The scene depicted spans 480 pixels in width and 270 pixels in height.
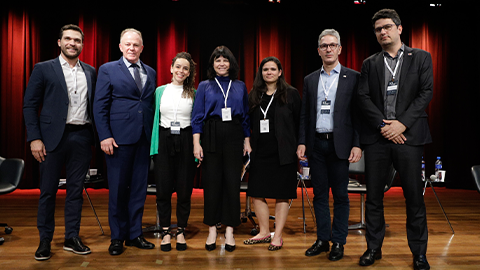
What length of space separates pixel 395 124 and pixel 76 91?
2.47 m

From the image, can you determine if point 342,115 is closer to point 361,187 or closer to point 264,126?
point 264,126

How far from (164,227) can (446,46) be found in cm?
668

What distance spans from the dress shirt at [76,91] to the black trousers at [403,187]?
227cm

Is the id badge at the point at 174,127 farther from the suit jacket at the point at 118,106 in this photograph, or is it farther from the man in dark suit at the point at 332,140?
the man in dark suit at the point at 332,140

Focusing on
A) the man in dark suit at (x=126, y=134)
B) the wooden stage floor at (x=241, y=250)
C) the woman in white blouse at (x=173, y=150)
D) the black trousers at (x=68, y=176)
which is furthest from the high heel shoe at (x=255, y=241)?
the black trousers at (x=68, y=176)

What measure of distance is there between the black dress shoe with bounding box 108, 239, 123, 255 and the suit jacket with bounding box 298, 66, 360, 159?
66.8 inches

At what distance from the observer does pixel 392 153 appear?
2.41 metres

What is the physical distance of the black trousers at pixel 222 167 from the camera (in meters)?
2.75

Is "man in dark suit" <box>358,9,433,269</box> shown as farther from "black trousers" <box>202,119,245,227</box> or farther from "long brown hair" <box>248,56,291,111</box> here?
"black trousers" <box>202,119,245,227</box>

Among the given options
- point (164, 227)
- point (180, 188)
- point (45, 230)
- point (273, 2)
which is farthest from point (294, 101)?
point (273, 2)

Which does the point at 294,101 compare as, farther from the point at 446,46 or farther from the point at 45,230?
the point at 446,46

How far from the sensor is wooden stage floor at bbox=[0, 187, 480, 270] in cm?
246

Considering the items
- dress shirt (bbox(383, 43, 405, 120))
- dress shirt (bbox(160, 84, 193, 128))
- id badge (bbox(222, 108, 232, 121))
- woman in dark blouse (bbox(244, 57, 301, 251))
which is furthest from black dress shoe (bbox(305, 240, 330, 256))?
dress shirt (bbox(160, 84, 193, 128))

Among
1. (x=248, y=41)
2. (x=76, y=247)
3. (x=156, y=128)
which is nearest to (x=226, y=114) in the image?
(x=156, y=128)
